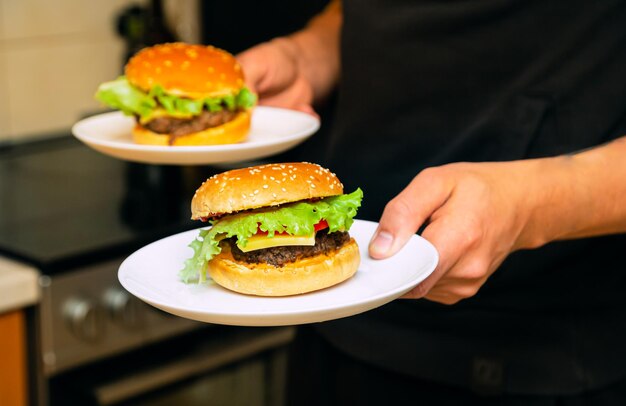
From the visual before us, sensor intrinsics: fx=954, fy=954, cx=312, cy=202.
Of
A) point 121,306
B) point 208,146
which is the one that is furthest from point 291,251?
point 121,306

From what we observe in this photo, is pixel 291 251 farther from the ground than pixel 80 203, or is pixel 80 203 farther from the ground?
pixel 291 251

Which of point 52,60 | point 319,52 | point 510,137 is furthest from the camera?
point 52,60

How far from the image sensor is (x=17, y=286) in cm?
201

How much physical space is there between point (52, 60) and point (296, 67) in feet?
4.41

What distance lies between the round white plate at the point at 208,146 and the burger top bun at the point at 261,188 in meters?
0.29

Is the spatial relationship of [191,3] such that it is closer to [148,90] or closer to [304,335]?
[148,90]

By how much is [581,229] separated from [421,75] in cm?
39

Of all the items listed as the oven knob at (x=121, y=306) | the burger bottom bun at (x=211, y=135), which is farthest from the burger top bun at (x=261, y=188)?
the oven knob at (x=121, y=306)

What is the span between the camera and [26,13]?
282 cm

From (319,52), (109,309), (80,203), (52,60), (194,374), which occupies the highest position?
(319,52)

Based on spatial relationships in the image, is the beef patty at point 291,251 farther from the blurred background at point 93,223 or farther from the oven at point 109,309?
the oven at point 109,309

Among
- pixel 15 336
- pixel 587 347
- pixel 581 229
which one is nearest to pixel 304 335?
pixel 587 347

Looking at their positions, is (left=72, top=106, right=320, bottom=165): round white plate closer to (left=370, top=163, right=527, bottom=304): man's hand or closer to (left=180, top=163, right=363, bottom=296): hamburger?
(left=180, top=163, right=363, bottom=296): hamburger

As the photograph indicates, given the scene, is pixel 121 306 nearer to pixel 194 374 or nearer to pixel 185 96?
pixel 194 374
